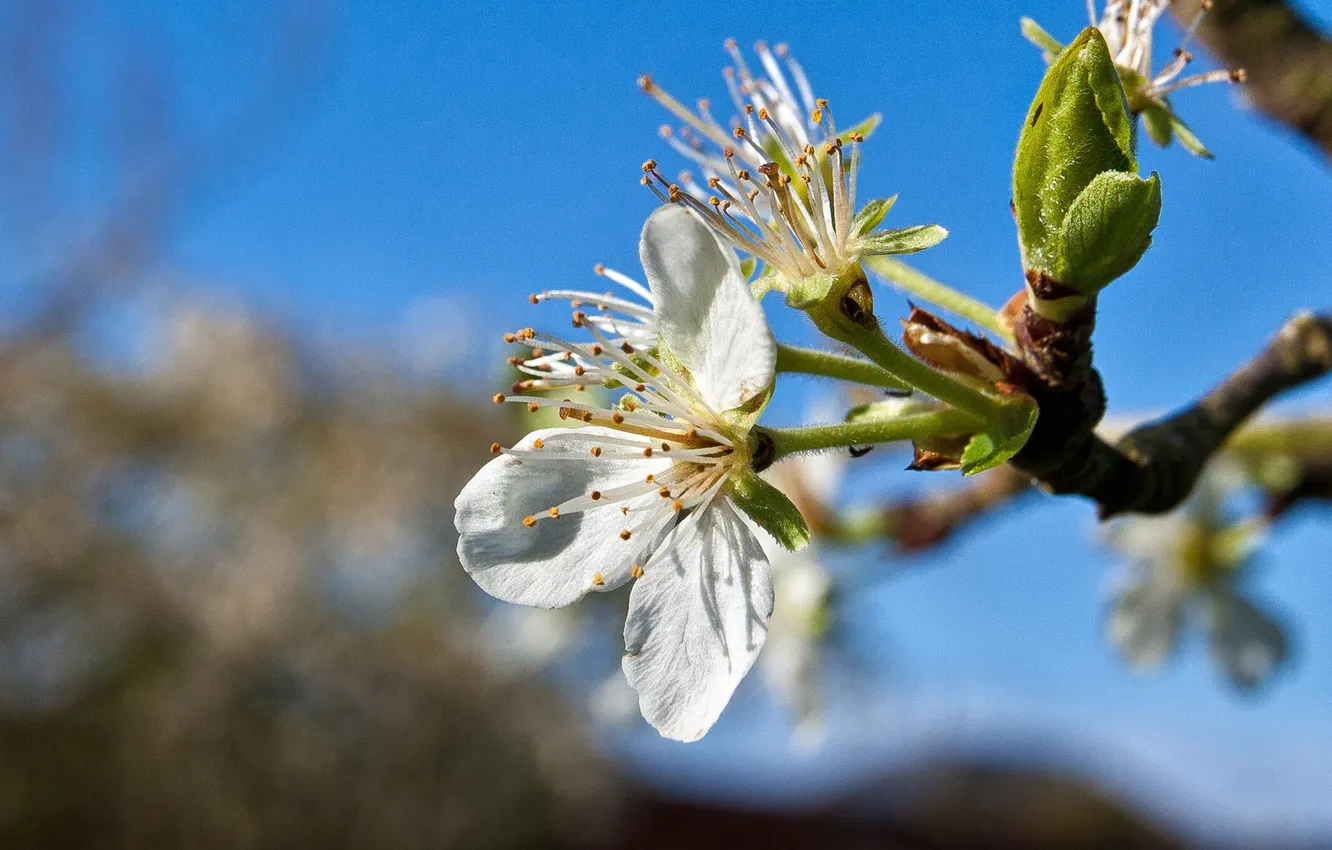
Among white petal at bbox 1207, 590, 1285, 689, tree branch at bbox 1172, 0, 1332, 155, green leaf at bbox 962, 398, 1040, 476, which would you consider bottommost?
white petal at bbox 1207, 590, 1285, 689

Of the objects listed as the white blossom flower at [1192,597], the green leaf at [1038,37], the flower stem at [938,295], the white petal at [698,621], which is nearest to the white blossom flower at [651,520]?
the white petal at [698,621]

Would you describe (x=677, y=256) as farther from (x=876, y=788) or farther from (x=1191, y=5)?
(x=876, y=788)

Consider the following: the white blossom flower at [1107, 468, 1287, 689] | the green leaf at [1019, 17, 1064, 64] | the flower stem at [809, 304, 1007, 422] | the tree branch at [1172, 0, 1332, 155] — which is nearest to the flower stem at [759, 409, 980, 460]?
the flower stem at [809, 304, 1007, 422]

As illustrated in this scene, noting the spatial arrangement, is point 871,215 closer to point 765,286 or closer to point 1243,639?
point 765,286

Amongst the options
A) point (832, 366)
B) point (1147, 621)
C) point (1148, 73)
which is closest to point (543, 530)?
point (832, 366)

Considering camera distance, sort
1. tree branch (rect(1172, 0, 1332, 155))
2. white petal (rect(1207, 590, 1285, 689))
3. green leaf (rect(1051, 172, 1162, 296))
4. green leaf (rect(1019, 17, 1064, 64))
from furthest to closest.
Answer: white petal (rect(1207, 590, 1285, 689)) → tree branch (rect(1172, 0, 1332, 155)) → green leaf (rect(1019, 17, 1064, 64)) → green leaf (rect(1051, 172, 1162, 296))

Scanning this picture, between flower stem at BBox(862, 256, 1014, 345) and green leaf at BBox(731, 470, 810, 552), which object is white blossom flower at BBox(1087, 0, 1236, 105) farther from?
green leaf at BBox(731, 470, 810, 552)

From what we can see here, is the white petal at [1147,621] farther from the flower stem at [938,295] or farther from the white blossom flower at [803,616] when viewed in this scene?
the flower stem at [938,295]
